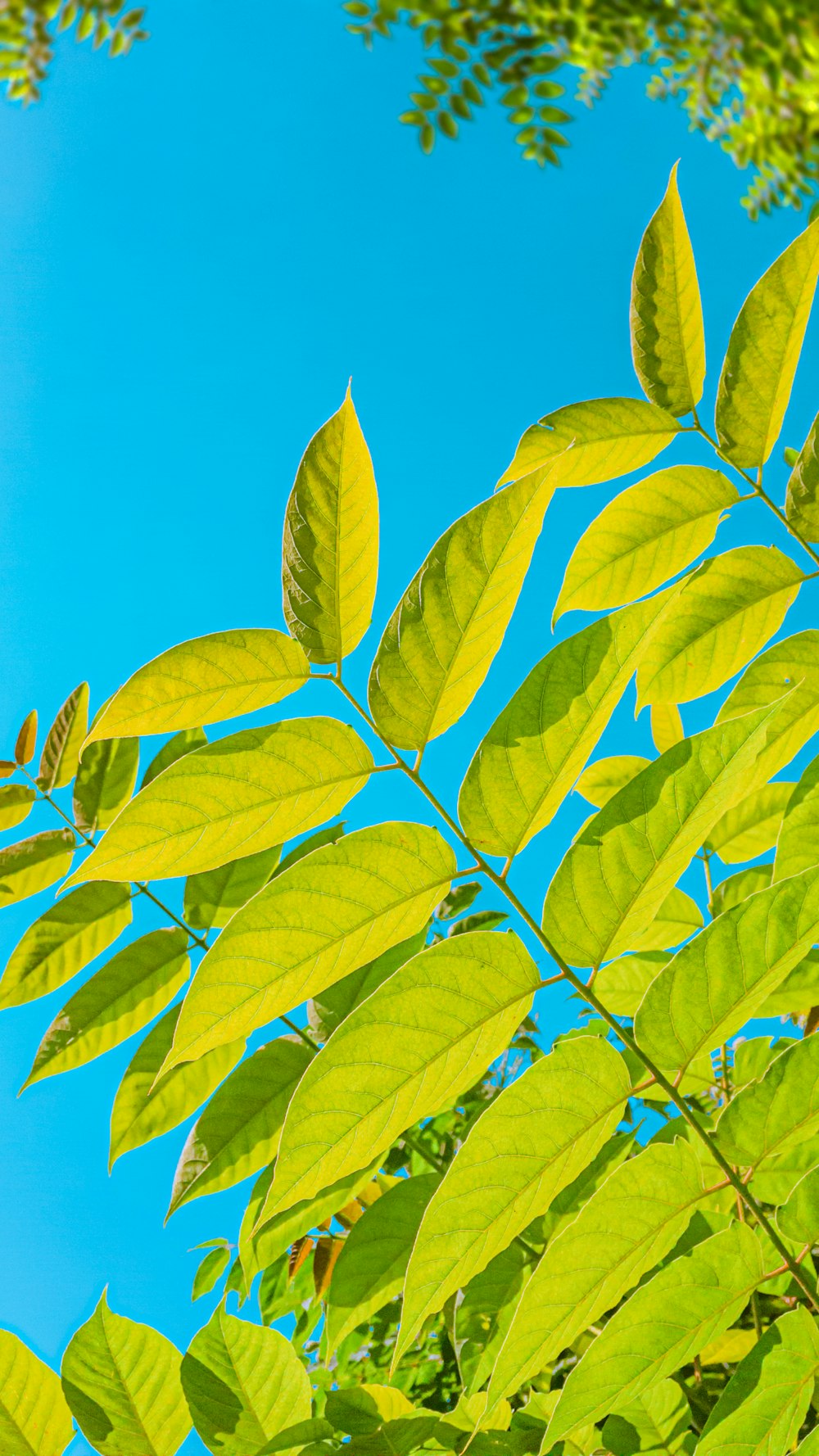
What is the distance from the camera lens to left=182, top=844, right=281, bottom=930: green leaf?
107 cm

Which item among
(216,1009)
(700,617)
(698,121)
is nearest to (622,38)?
(698,121)

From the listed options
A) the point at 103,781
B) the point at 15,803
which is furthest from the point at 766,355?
the point at 15,803

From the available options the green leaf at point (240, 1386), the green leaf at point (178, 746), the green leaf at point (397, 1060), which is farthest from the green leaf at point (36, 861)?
the green leaf at point (397, 1060)

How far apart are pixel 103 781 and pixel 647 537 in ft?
2.23

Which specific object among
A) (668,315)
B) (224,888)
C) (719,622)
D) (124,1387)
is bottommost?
(124,1387)

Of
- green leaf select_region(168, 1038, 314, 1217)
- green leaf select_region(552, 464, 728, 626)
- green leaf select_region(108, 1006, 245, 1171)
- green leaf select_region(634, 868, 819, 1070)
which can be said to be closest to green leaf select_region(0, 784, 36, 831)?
green leaf select_region(108, 1006, 245, 1171)

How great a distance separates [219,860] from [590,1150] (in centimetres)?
33

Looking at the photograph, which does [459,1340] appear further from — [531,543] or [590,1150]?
[531,543]

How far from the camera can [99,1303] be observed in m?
0.88

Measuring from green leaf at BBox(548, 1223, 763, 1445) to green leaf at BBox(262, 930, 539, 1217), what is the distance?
186 millimetres

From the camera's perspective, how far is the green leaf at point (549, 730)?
70cm

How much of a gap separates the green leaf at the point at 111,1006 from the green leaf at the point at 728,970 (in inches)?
22.0

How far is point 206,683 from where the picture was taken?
752mm

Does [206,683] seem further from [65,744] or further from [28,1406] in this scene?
[28,1406]
